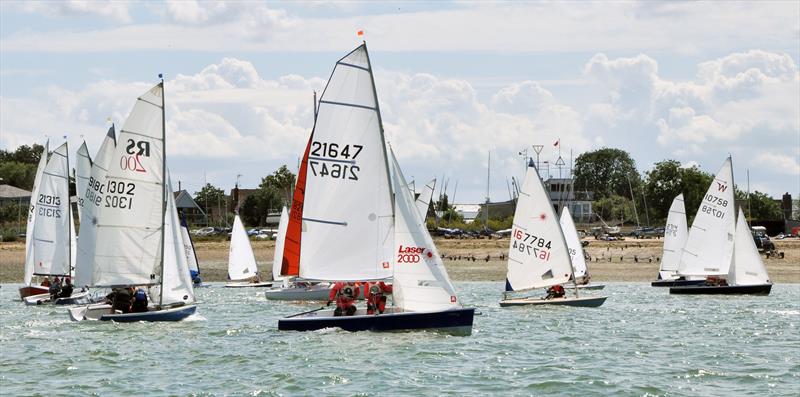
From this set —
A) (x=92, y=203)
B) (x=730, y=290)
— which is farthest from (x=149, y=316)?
(x=730, y=290)

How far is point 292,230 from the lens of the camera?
1468 inches

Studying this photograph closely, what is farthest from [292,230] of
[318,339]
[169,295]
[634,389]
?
[634,389]

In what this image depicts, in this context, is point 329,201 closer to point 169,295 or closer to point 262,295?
point 169,295

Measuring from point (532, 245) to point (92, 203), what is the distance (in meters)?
15.3

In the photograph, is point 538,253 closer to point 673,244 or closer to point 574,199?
point 673,244

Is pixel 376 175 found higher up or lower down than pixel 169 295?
higher up

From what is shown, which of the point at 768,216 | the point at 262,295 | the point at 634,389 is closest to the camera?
the point at 634,389

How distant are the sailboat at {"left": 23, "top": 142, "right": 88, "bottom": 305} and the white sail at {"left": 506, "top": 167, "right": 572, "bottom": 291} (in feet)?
57.1

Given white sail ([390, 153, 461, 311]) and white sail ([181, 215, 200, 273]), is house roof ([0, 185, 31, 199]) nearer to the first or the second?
white sail ([181, 215, 200, 273])

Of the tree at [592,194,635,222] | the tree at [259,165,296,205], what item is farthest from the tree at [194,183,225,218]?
the tree at [592,194,635,222]

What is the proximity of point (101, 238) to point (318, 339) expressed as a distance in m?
9.24

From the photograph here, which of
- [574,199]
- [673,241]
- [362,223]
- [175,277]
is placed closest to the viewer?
[362,223]

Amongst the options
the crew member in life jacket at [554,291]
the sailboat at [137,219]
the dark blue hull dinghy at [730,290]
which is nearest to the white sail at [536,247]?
the crew member in life jacket at [554,291]

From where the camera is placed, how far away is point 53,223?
48688mm
